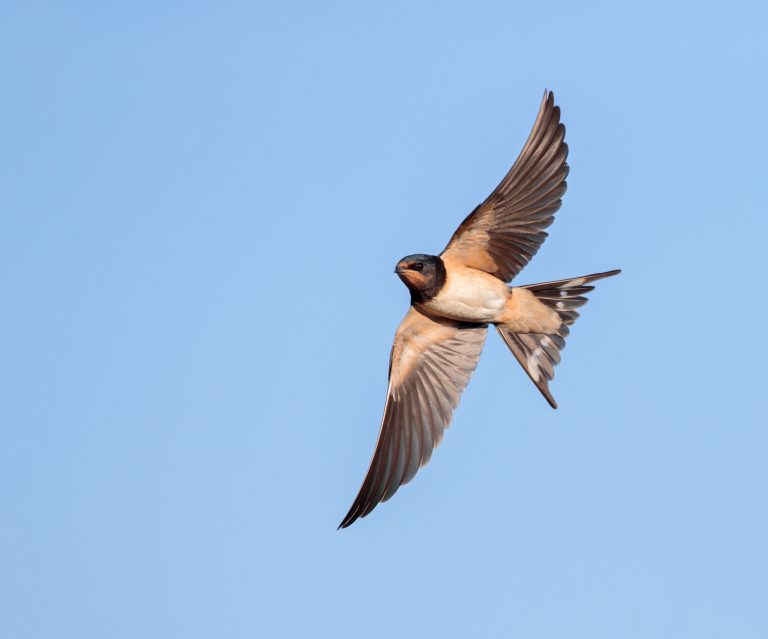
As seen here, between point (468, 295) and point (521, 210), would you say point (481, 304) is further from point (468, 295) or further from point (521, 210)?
point (521, 210)

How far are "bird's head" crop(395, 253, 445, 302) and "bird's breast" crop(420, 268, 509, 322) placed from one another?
62 millimetres

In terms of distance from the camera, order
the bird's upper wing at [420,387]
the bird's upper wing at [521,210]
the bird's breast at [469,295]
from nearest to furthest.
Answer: the bird's upper wing at [521,210]
the bird's breast at [469,295]
the bird's upper wing at [420,387]

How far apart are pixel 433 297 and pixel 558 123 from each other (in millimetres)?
1412

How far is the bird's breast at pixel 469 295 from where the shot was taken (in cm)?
782

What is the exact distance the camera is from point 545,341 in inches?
316

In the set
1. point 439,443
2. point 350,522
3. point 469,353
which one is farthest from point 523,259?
point 350,522

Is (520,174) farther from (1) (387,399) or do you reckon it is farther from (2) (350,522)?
(2) (350,522)

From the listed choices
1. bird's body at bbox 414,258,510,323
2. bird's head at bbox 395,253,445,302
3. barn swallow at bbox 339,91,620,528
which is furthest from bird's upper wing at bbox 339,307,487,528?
bird's head at bbox 395,253,445,302

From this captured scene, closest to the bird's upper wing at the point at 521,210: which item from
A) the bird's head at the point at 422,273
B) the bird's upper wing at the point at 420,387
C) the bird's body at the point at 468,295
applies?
the bird's body at the point at 468,295

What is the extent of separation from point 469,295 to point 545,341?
0.66m

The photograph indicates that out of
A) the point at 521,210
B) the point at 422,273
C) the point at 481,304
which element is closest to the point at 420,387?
the point at 481,304

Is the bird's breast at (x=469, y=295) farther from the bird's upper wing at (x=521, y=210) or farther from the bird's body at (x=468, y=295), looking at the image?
the bird's upper wing at (x=521, y=210)

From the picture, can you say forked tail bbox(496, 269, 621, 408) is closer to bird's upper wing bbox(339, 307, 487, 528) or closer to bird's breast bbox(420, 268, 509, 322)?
bird's breast bbox(420, 268, 509, 322)

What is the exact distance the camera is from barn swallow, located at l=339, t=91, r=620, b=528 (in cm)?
765
